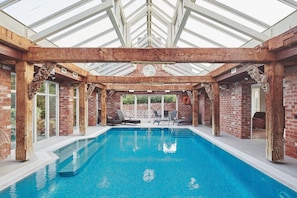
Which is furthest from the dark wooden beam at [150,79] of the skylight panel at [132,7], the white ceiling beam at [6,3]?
the white ceiling beam at [6,3]

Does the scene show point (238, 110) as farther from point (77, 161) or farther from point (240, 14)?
point (77, 161)

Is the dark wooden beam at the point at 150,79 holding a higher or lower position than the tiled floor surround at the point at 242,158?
higher

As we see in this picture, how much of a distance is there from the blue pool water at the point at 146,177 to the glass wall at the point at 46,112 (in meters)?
1.78

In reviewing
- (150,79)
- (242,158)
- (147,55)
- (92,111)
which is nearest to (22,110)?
(147,55)

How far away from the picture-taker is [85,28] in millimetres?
5906

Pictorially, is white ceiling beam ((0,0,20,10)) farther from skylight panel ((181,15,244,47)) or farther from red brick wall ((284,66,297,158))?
red brick wall ((284,66,297,158))

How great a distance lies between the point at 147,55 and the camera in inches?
190

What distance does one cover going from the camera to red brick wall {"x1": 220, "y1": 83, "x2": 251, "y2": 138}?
870 centimetres

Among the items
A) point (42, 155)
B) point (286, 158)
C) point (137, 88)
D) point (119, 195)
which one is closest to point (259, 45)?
point (286, 158)

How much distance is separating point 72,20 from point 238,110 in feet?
22.6

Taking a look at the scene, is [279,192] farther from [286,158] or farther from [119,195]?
[119,195]

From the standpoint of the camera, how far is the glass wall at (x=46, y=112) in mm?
8039

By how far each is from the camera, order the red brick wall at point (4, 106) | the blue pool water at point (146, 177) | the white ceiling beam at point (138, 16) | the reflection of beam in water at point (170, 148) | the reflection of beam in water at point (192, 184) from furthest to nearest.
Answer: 1. the reflection of beam in water at point (170, 148)
2. the white ceiling beam at point (138, 16)
3. the red brick wall at point (4, 106)
4. the reflection of beam in water at point (192, 184)
5. the blue pool water at point (146, 177)

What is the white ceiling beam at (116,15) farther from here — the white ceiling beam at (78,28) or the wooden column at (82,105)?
the wooden column at (82,105)
